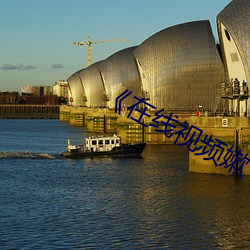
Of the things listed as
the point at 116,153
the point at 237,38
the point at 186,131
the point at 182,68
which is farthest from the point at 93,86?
the point at 237,38

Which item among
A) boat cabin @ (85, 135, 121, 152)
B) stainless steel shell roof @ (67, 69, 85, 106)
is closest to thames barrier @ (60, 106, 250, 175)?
stainless steel shell roof @ (67, 69, 85, 106)

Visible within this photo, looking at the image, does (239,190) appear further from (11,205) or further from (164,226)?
(11,205)

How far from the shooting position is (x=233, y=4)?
196 feet

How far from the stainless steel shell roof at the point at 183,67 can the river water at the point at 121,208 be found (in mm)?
27800

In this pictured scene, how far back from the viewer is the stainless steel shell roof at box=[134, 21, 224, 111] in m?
82.6

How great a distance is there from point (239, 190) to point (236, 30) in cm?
2062

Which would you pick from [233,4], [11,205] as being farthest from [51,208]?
[233,4]

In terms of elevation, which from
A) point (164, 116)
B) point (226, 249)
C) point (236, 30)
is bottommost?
point (226, 249)

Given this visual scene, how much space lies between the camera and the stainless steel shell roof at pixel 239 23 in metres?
56.6

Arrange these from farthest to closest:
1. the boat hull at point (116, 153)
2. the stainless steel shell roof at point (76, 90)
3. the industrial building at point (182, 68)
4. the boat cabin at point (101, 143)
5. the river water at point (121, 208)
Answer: the stainless steel shell roof at point (76, 90)
the industrial building at point (182, 68)
the boat cabin at point (101, 143)
the boat hull at point (116, 153)
the river water at point (121, 208)

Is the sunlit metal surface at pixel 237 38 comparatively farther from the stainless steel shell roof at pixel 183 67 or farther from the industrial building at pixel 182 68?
the stainless steel shell roof at pixel 183 67

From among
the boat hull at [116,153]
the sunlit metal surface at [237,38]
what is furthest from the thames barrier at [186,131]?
the boat hull at [116,153]

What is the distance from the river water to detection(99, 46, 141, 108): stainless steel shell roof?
2047 inches

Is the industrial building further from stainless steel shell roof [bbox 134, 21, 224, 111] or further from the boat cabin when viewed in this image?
the boat cabin
